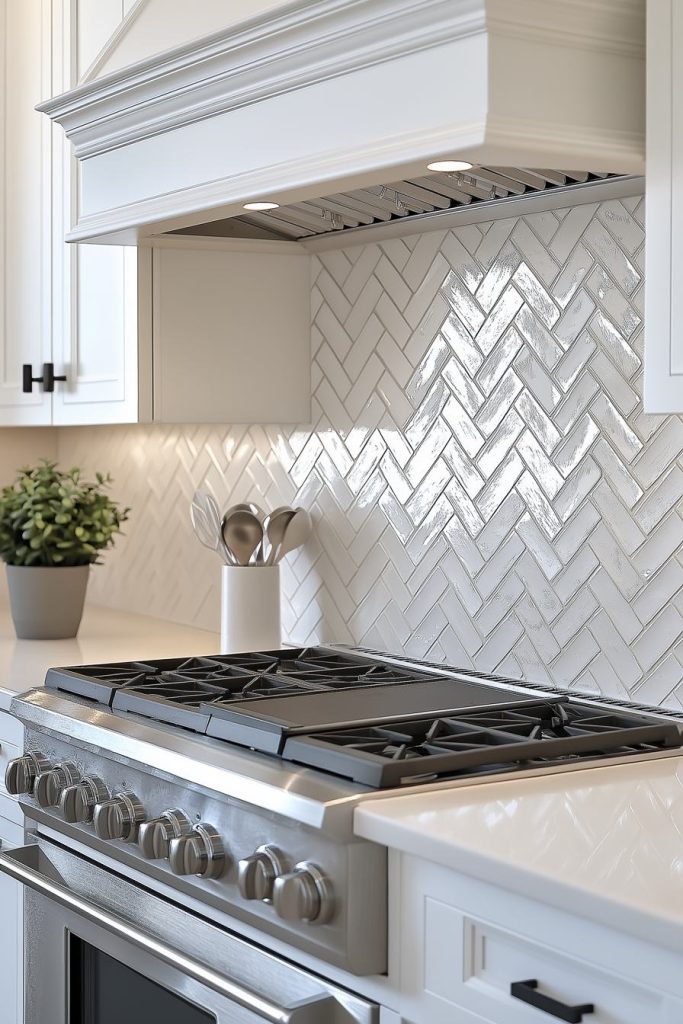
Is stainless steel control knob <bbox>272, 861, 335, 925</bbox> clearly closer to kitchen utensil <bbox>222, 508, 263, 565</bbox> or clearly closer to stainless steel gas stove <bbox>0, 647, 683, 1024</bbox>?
stainless steel gas stove <bbox>0, 647, 683, 1024</bbox>

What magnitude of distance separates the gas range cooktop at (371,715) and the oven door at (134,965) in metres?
0.25

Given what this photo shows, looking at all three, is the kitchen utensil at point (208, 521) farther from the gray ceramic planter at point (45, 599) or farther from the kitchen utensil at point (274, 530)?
the gray ceramic planter at point (45, 599)

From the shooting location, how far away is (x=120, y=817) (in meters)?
1.79

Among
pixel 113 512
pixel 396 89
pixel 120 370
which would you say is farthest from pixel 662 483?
pixel 113 512

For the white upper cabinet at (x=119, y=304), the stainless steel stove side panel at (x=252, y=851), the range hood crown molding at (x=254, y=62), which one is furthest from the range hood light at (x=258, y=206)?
the stainless steel stove side panel at (x=252, y=851)

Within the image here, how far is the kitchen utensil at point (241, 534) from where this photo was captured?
2539 mm

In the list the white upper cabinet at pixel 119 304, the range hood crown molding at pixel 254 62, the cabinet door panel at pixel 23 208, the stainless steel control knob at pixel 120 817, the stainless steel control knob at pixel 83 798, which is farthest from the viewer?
the cabinet door panel at pixel 23 208

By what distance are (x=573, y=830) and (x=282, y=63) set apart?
114cm

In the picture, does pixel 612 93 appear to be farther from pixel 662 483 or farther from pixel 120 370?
pixel 120 370

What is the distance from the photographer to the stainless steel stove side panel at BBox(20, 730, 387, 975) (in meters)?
1.40

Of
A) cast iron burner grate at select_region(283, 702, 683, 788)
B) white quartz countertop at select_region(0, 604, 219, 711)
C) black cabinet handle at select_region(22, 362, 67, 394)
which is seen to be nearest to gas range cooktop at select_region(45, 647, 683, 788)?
cast iron burner grate at select_region(283, 702, 683, 788)

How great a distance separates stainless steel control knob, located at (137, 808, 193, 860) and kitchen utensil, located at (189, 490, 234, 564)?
3.07 ft

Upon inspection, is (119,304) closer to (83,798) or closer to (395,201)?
(395,201)

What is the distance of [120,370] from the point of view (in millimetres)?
2588
